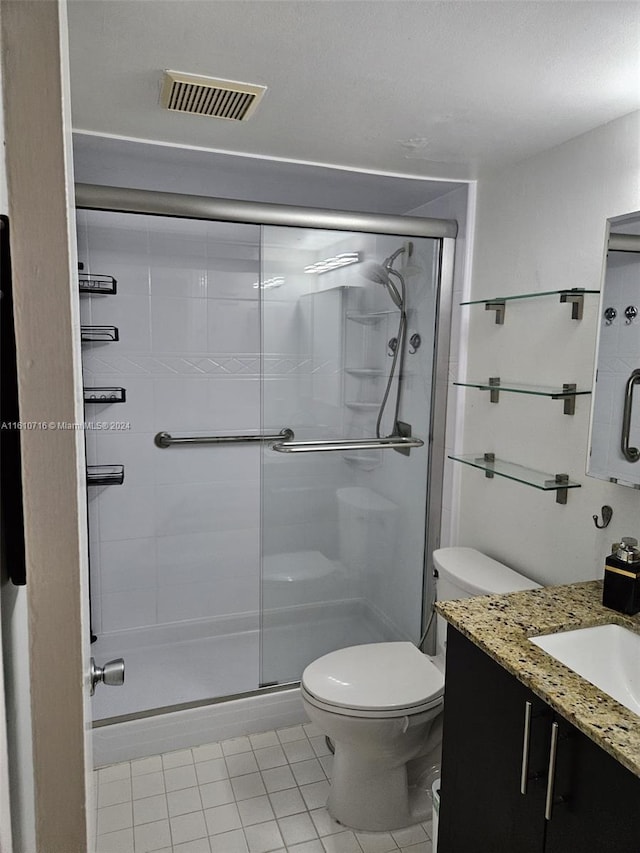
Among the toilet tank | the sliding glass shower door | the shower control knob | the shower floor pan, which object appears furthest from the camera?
the shower floor pan

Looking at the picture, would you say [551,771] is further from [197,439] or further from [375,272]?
[197,439]

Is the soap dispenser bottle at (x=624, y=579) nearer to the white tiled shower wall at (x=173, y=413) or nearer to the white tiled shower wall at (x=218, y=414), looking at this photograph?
the white tiled shower wall at (x=218, y=414)

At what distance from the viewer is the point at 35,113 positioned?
53 cm

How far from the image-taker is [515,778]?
4.19ft

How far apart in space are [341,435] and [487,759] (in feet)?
4.16

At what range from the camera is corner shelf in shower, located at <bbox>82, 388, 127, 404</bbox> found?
242cm

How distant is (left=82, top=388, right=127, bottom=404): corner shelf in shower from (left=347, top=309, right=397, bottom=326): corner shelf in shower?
0.98 metres

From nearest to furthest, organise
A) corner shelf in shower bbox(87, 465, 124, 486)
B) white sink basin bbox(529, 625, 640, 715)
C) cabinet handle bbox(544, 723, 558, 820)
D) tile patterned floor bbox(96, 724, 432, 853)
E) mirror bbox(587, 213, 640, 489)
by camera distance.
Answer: cabinet handle bbox(544, 723, 558, 820) → white sink basin bbox(529, 625, 640, 715) → mirror bbox(587, 213, 640, 489) → tile patterned floor bbox(96, 724, 432, 853) → corner shelf in shower bbox(87, 465, 124, 486)

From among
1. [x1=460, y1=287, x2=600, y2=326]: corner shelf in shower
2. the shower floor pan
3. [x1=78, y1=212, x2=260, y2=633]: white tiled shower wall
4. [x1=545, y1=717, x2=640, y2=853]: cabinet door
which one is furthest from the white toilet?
[x1=78, y1=212, x2=260, y2=633]: white tiled shower wall

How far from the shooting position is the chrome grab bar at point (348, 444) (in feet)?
7.57

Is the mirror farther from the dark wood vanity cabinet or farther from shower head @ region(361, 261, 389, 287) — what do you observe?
shower head @ region(361, 261, 389, 287)

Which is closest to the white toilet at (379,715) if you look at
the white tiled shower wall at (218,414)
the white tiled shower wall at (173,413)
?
the white tiled shower wall at (218,414)

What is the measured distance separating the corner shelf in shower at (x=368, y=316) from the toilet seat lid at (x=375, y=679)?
120 cm

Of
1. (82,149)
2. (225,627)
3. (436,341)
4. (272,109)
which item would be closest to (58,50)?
(272,109)
